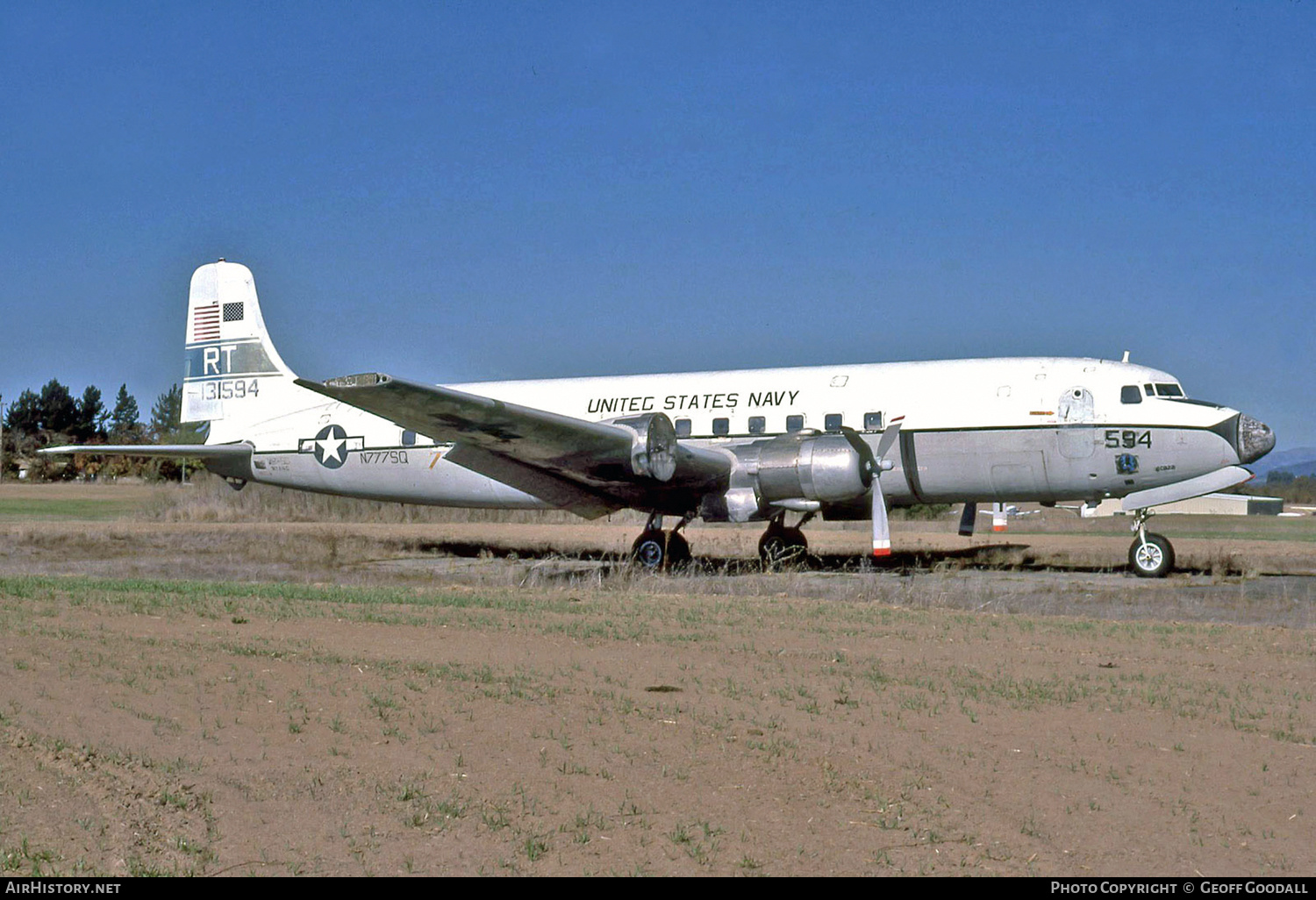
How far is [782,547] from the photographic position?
2053cm

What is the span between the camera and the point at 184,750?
5.80 metres

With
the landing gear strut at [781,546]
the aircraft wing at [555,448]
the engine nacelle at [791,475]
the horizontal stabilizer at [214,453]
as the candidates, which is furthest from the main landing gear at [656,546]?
the horizontal stabilizer at [214,453]

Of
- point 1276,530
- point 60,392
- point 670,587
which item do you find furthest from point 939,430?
point 60,392

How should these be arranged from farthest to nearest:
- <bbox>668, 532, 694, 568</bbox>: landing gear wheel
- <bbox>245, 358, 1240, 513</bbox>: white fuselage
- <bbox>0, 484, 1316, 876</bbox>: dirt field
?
1. <bbox>668, 532, 694, 568</bbox>: landing gear wheel
2. <bbox>245, 358, 1240, 513</bbox>: white fuselage
3. <bbox>0, 484, 1316, 876</bbox>: dirt field

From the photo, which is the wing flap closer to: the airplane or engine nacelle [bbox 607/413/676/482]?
the airplane

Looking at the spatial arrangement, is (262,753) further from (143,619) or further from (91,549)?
(91,549)

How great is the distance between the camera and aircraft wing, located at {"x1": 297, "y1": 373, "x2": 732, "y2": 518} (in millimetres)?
14953

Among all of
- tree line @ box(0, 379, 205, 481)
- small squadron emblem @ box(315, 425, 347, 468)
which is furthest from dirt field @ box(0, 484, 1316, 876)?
tree line @ box(0, 379, 205, 481)

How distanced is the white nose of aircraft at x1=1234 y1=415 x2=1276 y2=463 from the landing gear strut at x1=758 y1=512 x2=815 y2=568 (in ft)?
22.1

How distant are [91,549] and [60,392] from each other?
110421 mm

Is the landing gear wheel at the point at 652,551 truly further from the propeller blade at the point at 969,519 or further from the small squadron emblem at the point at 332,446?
the small squadron emblem at the point at 332,446

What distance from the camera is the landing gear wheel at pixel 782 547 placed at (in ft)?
65.5

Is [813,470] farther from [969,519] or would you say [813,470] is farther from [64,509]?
[64,509]

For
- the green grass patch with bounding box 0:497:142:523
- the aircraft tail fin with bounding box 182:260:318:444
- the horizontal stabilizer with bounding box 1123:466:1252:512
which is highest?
the aircraft tail fin with bounding box 182:260:318:444
